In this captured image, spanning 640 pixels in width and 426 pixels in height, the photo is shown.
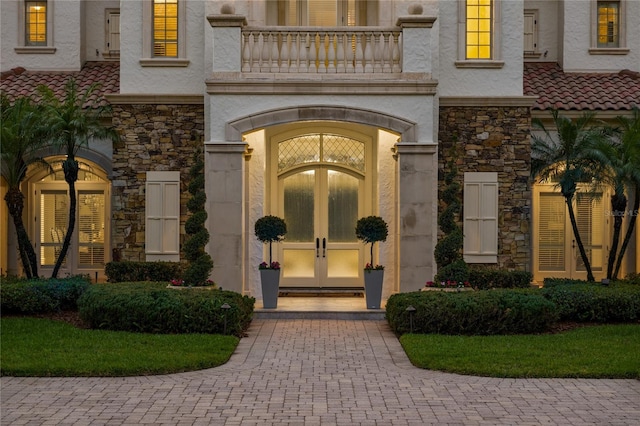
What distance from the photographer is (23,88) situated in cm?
2002

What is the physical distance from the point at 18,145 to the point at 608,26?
14.3 meters

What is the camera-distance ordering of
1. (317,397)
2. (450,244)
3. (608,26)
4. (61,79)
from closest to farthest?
1. (317,397)
2. (450,244)
3. (61,79)
4. (608,26)

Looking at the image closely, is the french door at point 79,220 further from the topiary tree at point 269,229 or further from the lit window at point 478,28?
the lit window at point 478,28

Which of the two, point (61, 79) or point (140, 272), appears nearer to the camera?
point (140, 272)

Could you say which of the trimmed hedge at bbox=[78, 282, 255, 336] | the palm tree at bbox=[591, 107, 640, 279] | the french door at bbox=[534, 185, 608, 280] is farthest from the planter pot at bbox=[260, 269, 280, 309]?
the french door at bbox=[534, 185, 608, 280]

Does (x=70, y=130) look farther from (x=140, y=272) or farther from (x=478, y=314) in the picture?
(x=478, y=314)

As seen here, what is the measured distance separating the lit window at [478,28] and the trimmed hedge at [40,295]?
30.1 ft

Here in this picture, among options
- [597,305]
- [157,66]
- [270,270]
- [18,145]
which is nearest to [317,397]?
[270,270]

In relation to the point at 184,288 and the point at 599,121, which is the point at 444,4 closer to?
the point at 599,121

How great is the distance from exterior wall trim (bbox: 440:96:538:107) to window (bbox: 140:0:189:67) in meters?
5.50

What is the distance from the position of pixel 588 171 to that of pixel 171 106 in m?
8.49

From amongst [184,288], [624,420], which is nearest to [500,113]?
[184,288]

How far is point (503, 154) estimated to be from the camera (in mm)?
18094

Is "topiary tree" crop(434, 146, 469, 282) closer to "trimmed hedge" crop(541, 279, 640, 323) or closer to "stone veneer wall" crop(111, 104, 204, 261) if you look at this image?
"trimmed hedge" crop(541, 279, 640, 323)
